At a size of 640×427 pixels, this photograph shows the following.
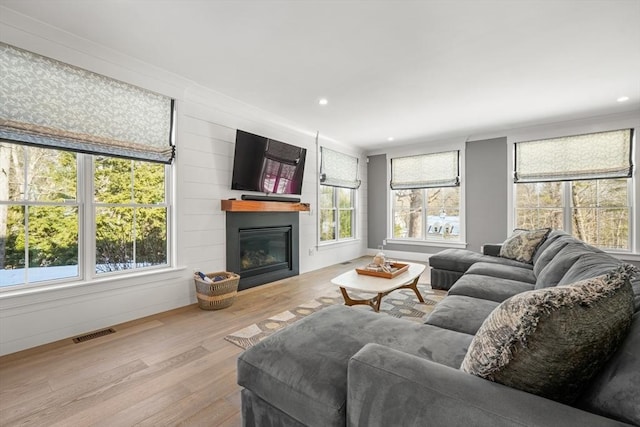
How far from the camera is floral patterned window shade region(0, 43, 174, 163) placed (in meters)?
2.23

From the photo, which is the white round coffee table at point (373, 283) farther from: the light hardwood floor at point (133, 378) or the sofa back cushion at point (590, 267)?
the sofa back cushion at point (590, 267)

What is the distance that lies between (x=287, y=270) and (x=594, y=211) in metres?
5.01

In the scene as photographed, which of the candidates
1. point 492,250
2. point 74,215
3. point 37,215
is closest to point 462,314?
point 492,250

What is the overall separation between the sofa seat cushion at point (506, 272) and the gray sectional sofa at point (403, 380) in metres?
0.87

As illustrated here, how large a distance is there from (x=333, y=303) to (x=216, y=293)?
4.36ft

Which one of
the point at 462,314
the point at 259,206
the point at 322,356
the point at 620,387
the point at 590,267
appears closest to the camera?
the point at 620,387

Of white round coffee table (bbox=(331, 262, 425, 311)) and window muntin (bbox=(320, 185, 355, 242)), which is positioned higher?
window muntin (bbox=(320, 185, 355, 242))

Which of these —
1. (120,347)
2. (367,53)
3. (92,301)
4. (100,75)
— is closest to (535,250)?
(367,53)

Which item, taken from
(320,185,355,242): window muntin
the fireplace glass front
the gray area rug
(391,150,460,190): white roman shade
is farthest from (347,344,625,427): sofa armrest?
(391,150,460,190): white roman shade

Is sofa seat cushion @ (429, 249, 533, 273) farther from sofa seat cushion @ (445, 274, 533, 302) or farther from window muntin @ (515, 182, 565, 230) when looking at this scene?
window muntin @ (515, 182, 565, 230)

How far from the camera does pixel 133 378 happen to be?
6.35ft

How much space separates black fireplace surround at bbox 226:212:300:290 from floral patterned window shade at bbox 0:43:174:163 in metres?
1.25

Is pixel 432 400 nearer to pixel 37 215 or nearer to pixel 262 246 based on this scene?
pixel 37 215

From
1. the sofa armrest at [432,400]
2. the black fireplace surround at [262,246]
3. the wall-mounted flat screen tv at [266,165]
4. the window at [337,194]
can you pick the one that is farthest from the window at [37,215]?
the window at [337,194]
